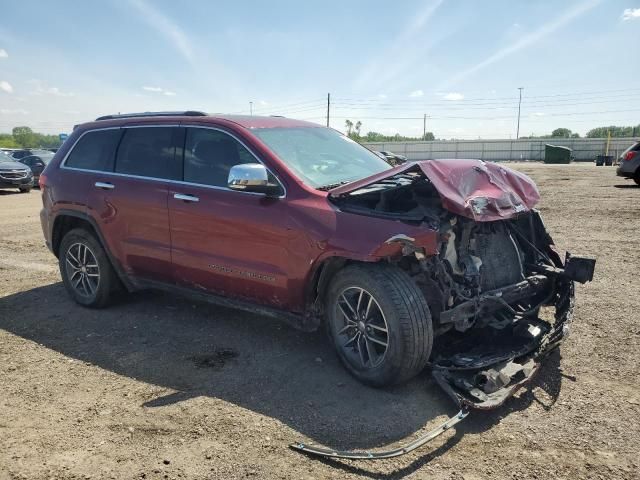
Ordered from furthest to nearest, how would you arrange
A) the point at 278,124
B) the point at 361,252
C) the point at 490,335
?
the point at 278,124 → the point at 490,335 → the point at 361,252

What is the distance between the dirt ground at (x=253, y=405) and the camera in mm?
2803

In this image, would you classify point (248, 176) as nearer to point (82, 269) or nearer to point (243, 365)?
point (243, 365)

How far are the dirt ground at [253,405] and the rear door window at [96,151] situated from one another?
1.53 metres

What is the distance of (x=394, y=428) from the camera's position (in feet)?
10.3

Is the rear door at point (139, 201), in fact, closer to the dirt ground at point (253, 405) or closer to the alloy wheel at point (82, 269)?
the alloy wheel at point (82, 269)

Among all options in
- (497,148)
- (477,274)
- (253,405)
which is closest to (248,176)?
(253,405)

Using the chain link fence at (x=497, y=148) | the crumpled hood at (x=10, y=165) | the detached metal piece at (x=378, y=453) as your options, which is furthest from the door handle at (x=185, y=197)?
the chain link fence at (x=497, y=148)

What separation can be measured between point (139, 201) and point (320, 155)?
68.7 inches

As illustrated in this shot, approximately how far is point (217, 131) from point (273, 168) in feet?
2.46

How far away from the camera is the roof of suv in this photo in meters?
4.52

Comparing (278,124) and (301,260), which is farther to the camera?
(278,124)

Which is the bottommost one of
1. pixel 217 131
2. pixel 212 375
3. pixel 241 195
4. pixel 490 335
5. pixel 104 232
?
pixel 212 375

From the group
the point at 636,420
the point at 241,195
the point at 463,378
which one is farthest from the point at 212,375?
the point at 636,420

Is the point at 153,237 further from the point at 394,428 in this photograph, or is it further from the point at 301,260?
the point at 394,428
